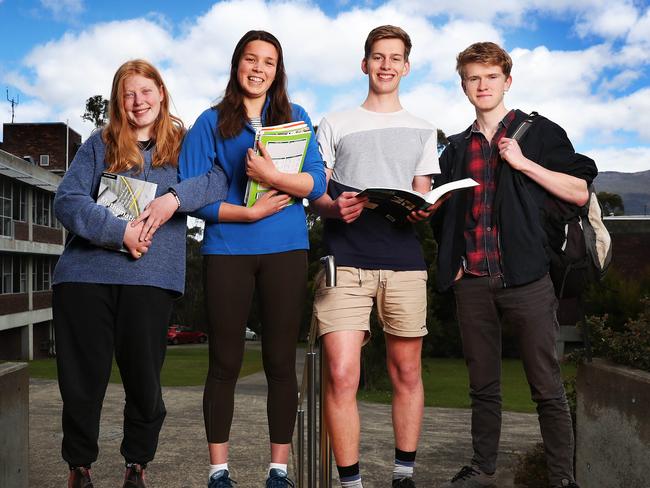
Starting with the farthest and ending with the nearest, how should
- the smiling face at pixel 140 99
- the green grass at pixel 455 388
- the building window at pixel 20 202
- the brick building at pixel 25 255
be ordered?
the building window at pixel 20 202 < the brick building at pixel 25 255 < the green grass at pixel 455 388 < the smiling face at pixel 140 99

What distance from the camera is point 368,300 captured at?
3260mm

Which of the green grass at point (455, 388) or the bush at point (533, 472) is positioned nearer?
the bush at point (533, 472)

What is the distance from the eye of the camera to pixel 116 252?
3.03m

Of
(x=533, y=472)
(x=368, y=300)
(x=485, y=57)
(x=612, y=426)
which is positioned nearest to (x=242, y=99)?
(x=368, y=300)

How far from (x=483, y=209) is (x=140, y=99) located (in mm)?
1559

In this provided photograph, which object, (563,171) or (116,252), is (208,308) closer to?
(116,252)

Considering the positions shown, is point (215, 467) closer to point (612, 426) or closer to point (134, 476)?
point (134, 476)

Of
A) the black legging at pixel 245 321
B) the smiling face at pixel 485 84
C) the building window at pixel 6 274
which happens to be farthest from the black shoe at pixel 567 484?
the building window at pixel 6 274

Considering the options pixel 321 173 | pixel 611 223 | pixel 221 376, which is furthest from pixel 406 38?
pixel 611 223

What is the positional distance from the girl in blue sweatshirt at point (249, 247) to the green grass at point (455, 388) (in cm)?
876

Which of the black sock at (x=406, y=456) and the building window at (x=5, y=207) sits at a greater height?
the building window at (x=5, y=207)

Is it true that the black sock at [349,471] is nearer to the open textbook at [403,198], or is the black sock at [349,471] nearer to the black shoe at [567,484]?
the black shoe at [567,484]

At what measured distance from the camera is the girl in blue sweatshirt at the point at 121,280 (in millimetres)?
2992

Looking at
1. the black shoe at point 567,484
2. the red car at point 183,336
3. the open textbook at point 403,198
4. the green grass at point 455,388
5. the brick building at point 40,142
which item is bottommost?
the red car at point 183,336
